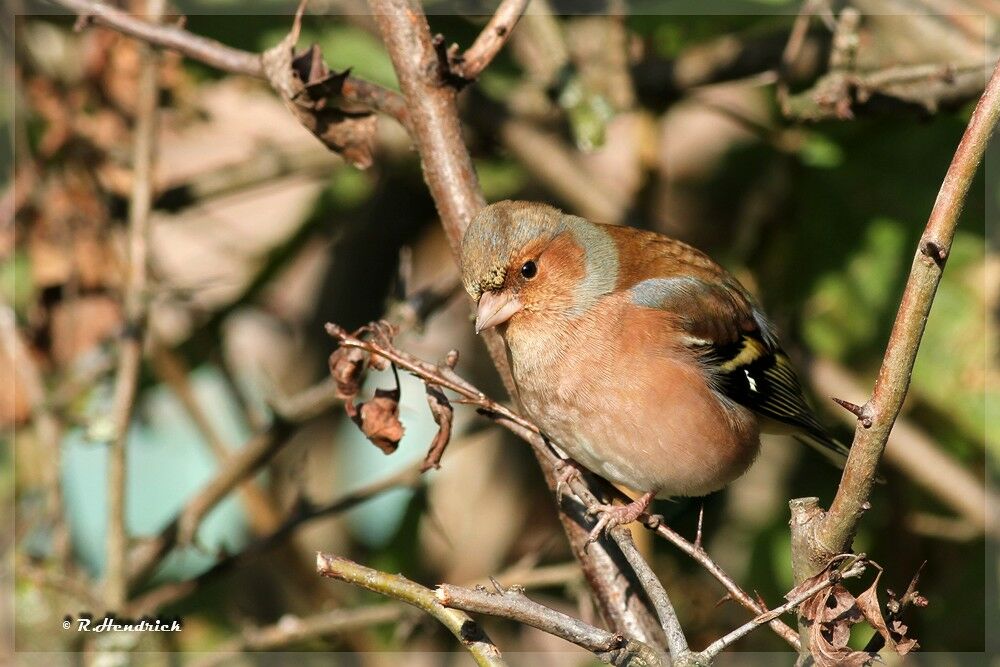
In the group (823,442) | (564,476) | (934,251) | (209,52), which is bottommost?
(823,442)

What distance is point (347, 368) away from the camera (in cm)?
266

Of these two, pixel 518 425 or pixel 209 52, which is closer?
pixel 518 425

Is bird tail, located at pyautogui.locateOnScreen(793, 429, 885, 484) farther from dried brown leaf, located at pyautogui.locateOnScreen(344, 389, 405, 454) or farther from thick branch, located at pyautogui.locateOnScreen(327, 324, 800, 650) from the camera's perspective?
dried brown leaf, located at pyautogui.locateOnScreen(344, 389, 405, 454)

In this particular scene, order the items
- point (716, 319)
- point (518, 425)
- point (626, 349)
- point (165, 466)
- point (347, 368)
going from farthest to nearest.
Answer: point (165, 466) < point (716, 319) < point (626, 349) < point (518, 425) < point (347, 368)

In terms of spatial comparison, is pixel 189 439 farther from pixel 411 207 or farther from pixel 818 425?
pixel 818 425

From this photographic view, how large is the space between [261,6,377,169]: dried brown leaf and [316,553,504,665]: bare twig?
1418 mm

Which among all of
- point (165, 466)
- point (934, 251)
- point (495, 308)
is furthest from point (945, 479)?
point (165, 466)

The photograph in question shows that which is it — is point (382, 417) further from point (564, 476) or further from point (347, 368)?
point (564, 476)

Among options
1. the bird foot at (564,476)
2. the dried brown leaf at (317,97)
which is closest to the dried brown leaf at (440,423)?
the bird foot at (564,476)

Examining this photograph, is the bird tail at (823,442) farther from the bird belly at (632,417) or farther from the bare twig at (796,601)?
the bare twig at (796,601)

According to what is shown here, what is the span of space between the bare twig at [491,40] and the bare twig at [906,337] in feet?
4.51

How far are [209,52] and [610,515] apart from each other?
1.84 meters

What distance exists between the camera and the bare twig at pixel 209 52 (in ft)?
10.4

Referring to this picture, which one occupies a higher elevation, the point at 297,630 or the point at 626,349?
the point at 626,349
